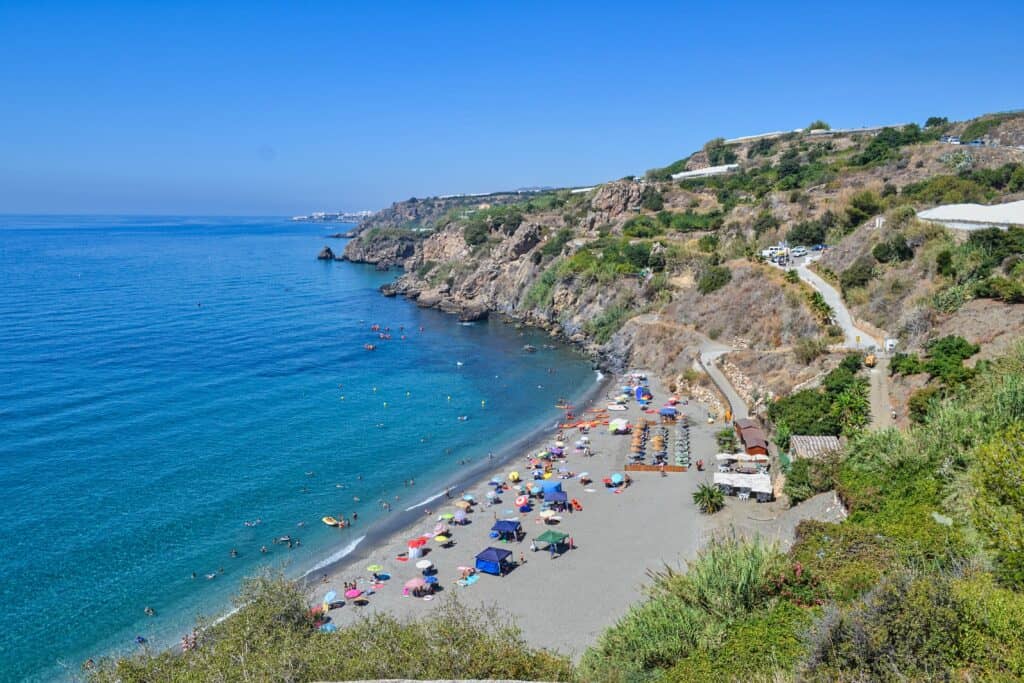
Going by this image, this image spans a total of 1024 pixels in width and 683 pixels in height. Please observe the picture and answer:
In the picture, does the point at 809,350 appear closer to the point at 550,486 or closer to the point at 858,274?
the point at 858,274

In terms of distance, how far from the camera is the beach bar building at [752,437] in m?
31.7

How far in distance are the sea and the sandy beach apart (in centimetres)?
364

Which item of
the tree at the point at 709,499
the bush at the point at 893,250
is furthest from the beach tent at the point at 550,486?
the bush at the point at 893,250

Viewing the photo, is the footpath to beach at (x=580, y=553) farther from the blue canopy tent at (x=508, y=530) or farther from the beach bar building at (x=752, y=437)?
the beach bar building at (x=752, y=437)

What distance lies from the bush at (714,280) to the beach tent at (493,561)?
34.4 meters

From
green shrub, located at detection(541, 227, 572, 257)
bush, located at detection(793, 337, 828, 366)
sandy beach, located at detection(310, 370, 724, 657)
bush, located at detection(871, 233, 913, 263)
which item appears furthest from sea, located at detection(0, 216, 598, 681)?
bush, located at detection(871, 233, 913, 263)

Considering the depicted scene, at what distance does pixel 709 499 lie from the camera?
90.7ft

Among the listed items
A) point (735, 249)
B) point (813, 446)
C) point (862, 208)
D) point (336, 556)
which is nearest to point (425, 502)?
point (336, 556)

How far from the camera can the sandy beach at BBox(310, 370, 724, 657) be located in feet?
70.8

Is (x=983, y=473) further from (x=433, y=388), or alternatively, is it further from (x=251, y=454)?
(x=433, y=388)

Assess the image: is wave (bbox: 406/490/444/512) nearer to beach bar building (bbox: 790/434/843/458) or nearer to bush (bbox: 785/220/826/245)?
beach bar building (bbox: 790/434/843/458)

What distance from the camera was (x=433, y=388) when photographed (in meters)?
50.4

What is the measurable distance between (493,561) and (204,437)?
76.0ft

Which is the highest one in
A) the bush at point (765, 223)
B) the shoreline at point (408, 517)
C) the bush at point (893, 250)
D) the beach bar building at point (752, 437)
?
the bush at point (765, 223)
